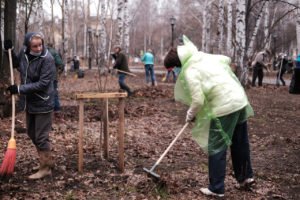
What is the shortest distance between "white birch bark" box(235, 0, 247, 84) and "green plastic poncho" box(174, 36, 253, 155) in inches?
473

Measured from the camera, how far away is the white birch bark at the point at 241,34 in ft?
52.2

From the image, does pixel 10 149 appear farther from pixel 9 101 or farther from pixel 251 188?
pixel 9 101

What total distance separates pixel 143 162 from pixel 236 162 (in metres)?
1.51

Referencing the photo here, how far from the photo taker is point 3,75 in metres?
8.92

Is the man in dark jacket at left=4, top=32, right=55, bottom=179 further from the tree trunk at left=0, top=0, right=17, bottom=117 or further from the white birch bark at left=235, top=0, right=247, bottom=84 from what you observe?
the white birch bark at left=235, top=0, right=247, bottom=84

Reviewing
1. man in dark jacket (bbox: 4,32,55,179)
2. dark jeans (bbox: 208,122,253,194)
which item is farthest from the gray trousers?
dark jeans (bbox: 208,122,253,194)

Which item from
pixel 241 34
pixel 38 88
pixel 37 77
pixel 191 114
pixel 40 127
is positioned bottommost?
pixel 40 127

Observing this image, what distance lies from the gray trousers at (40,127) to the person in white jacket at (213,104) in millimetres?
1603

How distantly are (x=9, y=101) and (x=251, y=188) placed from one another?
231 inches


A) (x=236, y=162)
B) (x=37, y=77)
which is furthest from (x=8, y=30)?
(x=236, y=162)

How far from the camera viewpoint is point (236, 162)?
483 cm

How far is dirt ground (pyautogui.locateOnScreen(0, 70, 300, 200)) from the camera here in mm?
4660

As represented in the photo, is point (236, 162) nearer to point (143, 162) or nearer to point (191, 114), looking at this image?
point (191, 114)

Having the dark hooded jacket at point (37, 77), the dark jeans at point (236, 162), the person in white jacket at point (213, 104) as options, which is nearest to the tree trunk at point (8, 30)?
the dark hooded jacket at point (37, 77)
